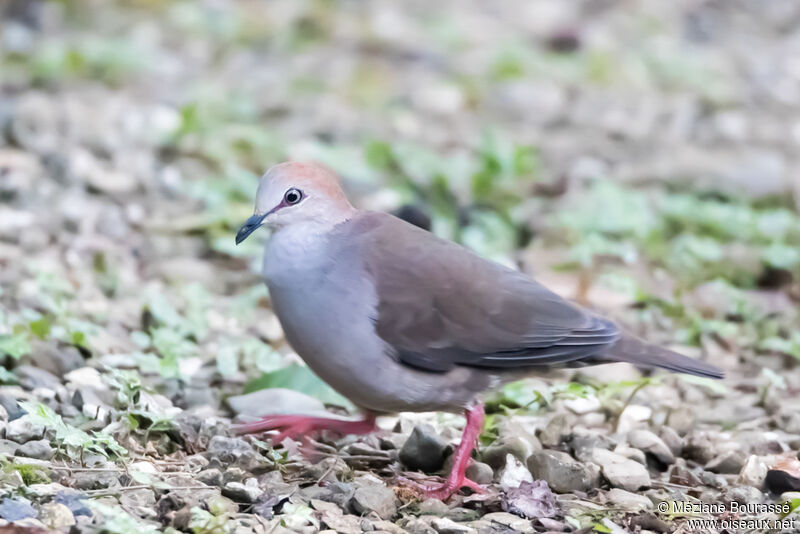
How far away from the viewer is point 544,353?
12.8 ft

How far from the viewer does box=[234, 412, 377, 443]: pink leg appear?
4.05 m

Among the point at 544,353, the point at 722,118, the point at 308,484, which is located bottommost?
the point at 308,484

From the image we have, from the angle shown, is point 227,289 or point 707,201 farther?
point 707,201

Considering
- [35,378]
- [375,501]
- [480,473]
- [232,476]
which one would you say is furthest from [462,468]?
[35,378]

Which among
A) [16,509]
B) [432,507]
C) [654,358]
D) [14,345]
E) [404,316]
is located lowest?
[432,507]

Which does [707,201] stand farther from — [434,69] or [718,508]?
[718,508]

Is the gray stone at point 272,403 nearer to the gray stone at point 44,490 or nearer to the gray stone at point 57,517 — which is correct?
the gray stone at point 44,490

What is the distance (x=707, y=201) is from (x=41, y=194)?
149 inches

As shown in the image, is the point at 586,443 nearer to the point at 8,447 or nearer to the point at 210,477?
the point at 210,477

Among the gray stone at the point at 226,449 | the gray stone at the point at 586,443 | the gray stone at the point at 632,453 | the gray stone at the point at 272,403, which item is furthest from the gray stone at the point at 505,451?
the gray stone at the point at 226,449

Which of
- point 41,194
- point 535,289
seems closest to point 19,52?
point 41,194

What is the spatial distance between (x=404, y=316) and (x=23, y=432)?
1.23 meters

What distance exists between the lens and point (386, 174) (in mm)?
7043

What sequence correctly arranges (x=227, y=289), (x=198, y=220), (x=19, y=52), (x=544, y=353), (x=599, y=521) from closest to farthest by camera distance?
(x=599, y=521) < (x=544, y=353) < (x=227, y=289) < (x=198, y=220) < (x=19, y=52)
